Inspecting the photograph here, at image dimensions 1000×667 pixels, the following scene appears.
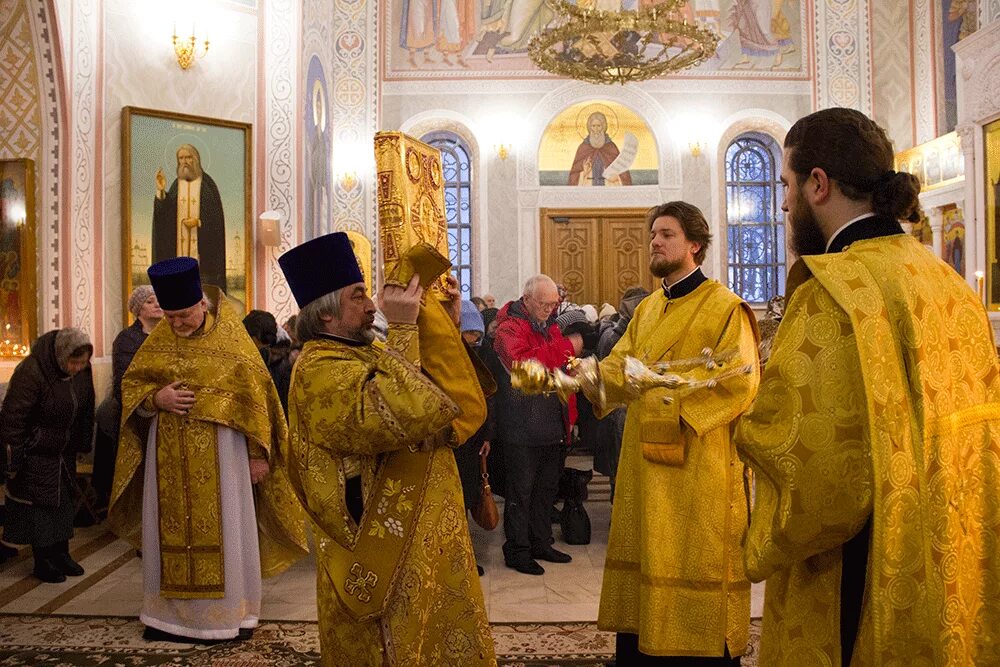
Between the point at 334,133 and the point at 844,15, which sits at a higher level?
the point at 844,15

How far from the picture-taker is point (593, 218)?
17.2m

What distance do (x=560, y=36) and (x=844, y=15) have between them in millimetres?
7741

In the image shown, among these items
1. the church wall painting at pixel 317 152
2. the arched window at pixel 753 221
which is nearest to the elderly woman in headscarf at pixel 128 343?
the church wall painting at pixel 317 152

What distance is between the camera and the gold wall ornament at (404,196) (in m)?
2.71

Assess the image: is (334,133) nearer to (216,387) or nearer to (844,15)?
(844,15)

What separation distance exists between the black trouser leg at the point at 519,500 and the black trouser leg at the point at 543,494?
5 cm

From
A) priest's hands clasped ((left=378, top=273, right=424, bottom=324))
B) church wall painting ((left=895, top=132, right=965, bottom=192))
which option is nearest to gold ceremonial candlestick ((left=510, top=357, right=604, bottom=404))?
priest's hands clasped ((left=378, top=273, right=424, bottom=324))

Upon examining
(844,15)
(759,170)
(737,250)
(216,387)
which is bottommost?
(216,387)

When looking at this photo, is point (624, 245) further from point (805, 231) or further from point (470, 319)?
point (805, 231)

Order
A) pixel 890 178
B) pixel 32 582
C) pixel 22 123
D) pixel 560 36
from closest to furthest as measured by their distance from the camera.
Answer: pixel 890 178
pixel 32 582
pixel 22 123
pixel 560 36

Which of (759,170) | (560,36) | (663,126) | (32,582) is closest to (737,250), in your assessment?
Answer: (759,170)

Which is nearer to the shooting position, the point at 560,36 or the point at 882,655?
the point at 882,655

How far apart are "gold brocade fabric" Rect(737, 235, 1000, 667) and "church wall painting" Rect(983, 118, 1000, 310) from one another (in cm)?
1010

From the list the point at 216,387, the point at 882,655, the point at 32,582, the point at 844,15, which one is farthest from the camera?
the point at 844,15
